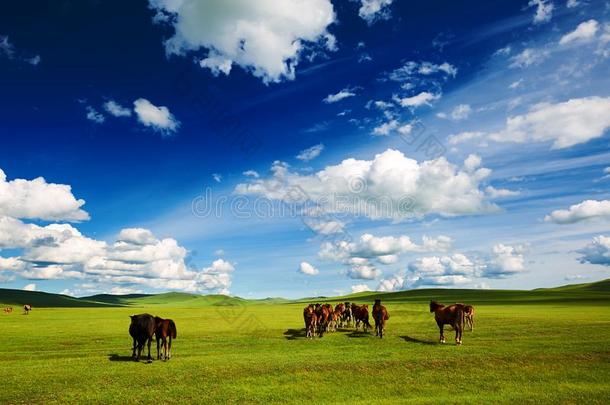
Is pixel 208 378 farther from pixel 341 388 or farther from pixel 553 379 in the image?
pixel 553 379

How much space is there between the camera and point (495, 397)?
1773 centimetres

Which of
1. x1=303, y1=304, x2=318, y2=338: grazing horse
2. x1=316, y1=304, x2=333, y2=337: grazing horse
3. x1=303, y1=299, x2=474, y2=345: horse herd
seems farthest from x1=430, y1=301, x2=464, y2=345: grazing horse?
x1=303, y1=304, x2=318, y2=338: grazing horse

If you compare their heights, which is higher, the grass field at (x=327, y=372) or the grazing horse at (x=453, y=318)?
the grazing horse at (x=453, y=318)

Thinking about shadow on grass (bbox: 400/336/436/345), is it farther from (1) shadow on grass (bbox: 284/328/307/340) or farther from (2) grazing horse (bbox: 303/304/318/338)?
(1) shadow on grass (bbox: 284/328/307/340)

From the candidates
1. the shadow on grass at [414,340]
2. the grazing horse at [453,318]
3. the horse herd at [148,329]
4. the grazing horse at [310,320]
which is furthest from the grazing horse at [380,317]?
the horse herd at [148,329]

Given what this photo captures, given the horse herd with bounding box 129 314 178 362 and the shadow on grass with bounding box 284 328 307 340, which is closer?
the horse herd with bounding box 129 314 178 362

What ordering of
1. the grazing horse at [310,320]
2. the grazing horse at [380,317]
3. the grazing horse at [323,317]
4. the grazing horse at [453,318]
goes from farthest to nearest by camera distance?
1. the grazing horse at [323,317]
2. the grazing horse at [310,320]
3. the grazing horse at [380,317]
4. the grazing horse at [453,318]

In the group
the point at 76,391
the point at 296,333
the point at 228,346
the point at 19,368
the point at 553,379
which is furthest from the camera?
the point at 296,333

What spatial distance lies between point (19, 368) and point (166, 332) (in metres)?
7.46

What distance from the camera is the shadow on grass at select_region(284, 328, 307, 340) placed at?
3338 centimetres

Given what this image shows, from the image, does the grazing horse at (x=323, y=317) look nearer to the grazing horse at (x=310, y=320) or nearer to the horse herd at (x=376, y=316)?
the horse herd at (x=376, y=316)

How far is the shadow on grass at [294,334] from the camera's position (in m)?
33.4

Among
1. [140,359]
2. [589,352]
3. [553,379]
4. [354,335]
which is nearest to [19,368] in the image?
[140,359]

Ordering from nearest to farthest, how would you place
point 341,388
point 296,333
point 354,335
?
1. point 341,388
2. point 354,335
3. point 296,333
